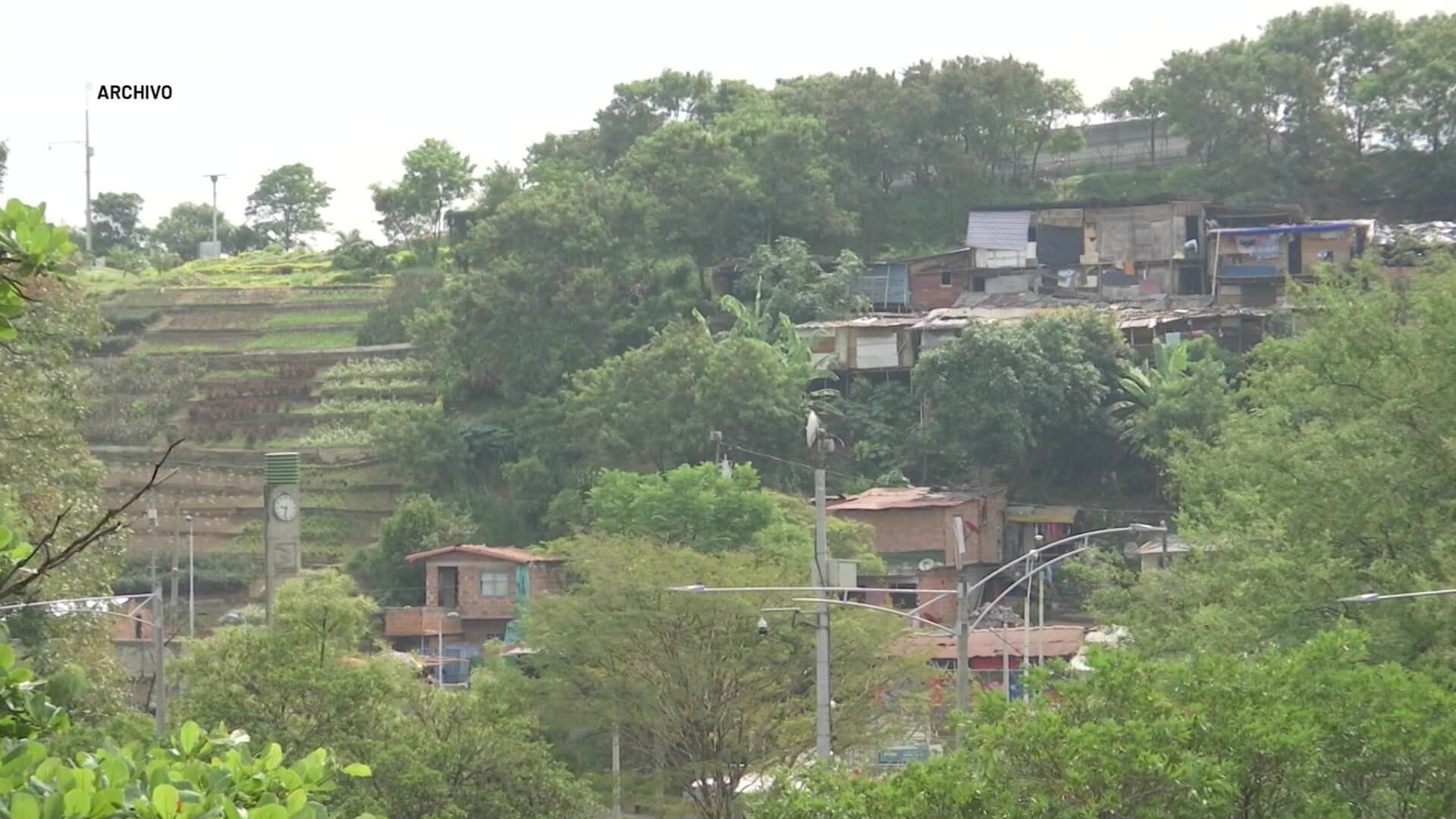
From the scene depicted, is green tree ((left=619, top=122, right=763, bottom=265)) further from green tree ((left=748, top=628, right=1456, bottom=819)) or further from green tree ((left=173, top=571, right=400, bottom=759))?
green tree ((left=748, top=628, right=1456, bottom=819))

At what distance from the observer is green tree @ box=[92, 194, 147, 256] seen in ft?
376

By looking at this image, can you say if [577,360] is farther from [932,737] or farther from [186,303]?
[932,737]

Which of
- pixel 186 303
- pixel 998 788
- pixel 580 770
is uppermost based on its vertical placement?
pixel 186 303

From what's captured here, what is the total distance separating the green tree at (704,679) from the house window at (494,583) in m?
18.2

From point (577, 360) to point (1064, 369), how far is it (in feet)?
50.4

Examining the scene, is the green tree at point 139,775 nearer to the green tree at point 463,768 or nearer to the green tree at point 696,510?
the green tree at point 463,768

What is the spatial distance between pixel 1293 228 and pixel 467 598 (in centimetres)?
2448

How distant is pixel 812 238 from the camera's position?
70.4 metres

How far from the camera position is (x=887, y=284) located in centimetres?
6906

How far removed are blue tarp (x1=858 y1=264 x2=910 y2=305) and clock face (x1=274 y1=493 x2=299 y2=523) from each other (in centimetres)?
2180

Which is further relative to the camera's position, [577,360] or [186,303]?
[186,303]

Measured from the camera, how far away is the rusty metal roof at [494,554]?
5544cm

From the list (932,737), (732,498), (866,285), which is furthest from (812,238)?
(932,737)

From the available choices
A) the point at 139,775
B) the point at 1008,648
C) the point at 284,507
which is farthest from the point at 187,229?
the point at 139,775
